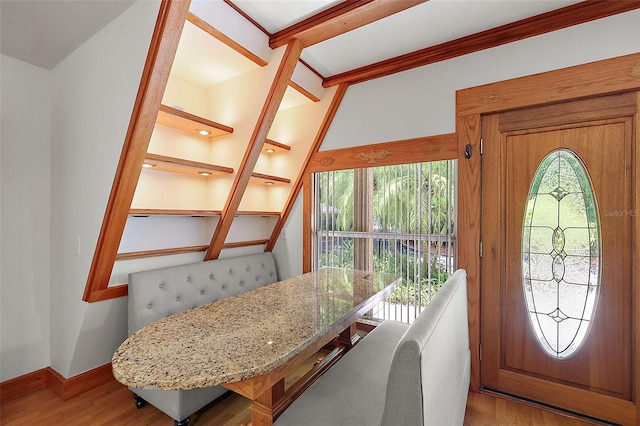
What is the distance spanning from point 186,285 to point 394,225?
168 cm

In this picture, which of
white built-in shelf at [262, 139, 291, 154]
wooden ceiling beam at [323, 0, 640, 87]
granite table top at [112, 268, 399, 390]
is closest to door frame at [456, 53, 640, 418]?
wooden ceiling beam at [323, 0, 640, 87]

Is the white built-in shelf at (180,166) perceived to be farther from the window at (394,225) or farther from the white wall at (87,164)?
the window at (394,225)

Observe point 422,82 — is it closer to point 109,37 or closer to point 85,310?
point 109,37

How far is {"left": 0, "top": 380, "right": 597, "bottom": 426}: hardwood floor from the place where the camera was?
1705 millimetres

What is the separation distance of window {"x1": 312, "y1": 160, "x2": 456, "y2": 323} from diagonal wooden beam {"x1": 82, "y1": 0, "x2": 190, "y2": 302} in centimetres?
158

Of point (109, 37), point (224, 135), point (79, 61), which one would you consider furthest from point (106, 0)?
point (224, 135)

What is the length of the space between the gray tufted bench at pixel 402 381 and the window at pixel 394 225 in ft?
2.14

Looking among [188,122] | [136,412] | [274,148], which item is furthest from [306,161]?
[136,412]

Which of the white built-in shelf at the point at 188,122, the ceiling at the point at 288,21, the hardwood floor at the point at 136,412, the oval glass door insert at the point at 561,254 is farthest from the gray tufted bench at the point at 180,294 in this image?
the oval glass door insert at the point at 561,254

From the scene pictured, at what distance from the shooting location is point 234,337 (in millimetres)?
1114

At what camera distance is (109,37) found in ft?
5.34

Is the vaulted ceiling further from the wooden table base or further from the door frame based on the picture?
the wooden table base

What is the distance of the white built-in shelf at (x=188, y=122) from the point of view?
1801mm

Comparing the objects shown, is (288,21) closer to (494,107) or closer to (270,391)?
(494,107)
